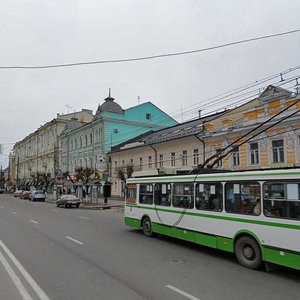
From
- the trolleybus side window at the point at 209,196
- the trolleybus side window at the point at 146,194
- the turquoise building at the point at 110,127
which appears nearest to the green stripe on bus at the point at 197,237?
the trolleybus side window at the point at 209,196

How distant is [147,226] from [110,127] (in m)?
40.8

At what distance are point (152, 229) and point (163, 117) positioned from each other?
47.6 metres

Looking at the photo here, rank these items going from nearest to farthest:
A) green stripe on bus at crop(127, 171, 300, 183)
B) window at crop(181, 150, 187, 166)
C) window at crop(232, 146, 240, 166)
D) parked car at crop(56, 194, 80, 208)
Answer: green stripe on bus at crop(127, 171, 300, 183), window at crop(232, 146, 240, 166), parked car at crop(56, 194, 80, 208), window at crop(181, 150, 187, 166)

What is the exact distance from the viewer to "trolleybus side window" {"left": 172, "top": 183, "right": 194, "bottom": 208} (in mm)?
11797

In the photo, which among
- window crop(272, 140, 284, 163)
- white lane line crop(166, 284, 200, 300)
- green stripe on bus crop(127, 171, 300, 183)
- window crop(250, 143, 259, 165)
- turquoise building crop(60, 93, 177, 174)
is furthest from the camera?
turquoise building crop(60, 93, 177, 174)

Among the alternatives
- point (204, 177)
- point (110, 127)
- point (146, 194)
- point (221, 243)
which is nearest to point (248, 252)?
point (221, 243)

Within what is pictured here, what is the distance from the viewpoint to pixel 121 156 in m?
49.8

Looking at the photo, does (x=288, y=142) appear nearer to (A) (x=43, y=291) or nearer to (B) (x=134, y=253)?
(B) (x=134, y=253)

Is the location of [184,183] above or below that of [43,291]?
above

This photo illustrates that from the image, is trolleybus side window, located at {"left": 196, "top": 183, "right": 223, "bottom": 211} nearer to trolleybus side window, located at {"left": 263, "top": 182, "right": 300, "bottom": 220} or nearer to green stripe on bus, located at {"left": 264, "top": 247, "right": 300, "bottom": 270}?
trolleybus side window, located at {"left": 263, "top": 182, "right": 300, "bottom": 220}

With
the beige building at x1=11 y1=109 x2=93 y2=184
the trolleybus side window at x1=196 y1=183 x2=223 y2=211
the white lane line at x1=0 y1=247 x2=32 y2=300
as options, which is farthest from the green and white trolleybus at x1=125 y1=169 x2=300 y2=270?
the beige building at x1=11 y1=109 x2=93 y2=184

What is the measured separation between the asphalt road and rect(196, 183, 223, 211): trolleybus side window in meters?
1.42

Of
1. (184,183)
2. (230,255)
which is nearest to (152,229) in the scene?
Answer: (184,183)

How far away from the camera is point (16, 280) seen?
7.45 metres
